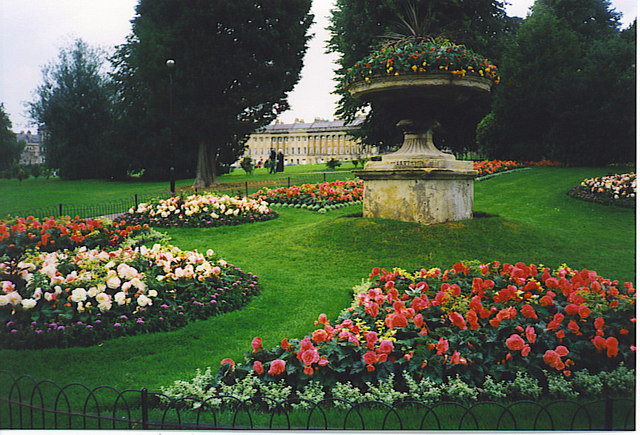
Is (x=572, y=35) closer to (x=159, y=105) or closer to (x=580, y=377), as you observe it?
(x=580, y=377)

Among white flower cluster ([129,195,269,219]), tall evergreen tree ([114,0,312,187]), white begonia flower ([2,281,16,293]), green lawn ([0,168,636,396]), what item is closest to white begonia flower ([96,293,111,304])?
green lawn ([0,168,636,396])

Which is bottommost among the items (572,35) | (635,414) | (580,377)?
(635,414)

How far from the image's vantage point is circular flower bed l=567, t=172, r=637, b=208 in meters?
8.74

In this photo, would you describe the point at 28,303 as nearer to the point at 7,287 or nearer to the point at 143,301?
the point at 7,287

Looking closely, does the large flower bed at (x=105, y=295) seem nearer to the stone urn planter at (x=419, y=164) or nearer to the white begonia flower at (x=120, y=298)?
the white begonia flower at (x=120, y=298)

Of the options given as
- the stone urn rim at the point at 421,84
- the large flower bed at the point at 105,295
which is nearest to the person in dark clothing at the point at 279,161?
the stone urn rim at the point at 421,84

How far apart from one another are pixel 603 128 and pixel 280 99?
40.7ft

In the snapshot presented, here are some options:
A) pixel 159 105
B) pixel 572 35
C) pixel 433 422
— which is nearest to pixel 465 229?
pixel 433 422

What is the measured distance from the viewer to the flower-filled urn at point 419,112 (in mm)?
7043

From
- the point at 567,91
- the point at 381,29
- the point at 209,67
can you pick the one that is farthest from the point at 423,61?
the point at 209,67

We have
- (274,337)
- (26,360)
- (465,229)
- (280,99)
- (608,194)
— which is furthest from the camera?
(280,99)

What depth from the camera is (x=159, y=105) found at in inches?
618

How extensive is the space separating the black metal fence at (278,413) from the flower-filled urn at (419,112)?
4.65 metres

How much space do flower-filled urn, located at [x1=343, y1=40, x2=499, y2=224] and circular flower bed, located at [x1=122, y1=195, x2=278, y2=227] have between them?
376 centimetres
